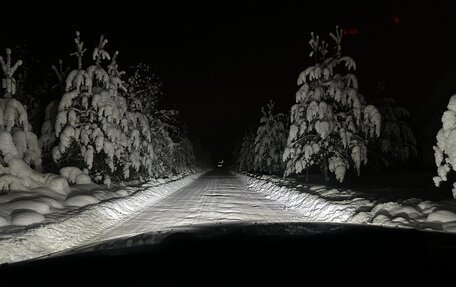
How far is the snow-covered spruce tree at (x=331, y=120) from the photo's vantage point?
17.8 m

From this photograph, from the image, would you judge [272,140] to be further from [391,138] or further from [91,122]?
[91,122]

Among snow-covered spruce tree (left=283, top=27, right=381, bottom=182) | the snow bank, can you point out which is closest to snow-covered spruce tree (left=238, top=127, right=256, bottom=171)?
snow-covered spruce tree (left=283, top=27, right=381, bottom=182)

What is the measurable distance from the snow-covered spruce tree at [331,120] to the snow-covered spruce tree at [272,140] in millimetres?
18683

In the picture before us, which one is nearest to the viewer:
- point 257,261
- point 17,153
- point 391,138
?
point 257,261

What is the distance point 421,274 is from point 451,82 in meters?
33.1

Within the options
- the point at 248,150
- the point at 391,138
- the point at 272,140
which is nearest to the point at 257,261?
the point at 391,138

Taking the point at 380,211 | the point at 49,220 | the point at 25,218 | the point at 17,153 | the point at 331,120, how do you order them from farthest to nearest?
the point at 331,120 < the point at 17,153 < the point at 380,211 < the point at 49,220 < the point at 25,218

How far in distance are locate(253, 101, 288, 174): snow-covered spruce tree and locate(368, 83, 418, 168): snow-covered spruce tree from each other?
430 inches

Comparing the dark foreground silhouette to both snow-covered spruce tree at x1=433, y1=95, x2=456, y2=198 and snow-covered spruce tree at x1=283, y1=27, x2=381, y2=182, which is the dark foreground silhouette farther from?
snow-covered spruce tree at x1=283, y1=27, x2=381, y2=182

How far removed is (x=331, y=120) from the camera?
1825 cm

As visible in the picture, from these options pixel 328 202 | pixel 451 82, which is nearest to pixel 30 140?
pixel 328 202

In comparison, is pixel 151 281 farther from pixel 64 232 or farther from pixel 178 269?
pixel 64 232

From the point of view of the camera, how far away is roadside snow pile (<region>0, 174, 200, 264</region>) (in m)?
6.68

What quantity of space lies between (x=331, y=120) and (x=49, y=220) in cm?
1378
